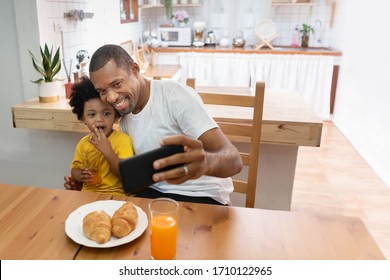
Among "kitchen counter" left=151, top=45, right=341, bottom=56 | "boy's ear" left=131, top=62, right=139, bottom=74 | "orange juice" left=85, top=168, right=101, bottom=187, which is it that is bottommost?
"orange juice" left=85, top=168, right=101, bottom=187

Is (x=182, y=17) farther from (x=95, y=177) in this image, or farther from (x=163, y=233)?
(x=163, y=233)

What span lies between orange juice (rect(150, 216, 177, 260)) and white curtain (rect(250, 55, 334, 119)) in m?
3.69

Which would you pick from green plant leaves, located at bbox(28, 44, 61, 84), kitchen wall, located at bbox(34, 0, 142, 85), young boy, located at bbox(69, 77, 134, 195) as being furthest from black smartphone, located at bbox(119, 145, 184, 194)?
kitchen wall, located at bbox(34, 0, 142, 85)

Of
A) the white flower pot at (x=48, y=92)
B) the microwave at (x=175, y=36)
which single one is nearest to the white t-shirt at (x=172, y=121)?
the white flower pot at (x=48, y=92)

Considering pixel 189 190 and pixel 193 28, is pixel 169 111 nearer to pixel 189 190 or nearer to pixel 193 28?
pixel 189 190

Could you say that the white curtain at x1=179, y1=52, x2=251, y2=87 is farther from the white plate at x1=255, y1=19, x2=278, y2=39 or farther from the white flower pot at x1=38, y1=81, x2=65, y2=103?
the white flower pot at x1=38, y1=81, x2=65, y2=103

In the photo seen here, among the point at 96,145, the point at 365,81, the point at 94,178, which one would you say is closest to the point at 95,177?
the point at 94,178

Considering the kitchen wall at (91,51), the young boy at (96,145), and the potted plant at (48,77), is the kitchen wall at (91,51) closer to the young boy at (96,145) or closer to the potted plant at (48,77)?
the potted plant at (48,77)

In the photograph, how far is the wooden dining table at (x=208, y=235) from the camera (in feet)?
2.95

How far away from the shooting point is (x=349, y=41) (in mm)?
3990

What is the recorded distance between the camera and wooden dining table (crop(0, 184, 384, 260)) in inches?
35.4

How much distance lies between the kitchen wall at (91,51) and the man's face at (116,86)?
1048mm
